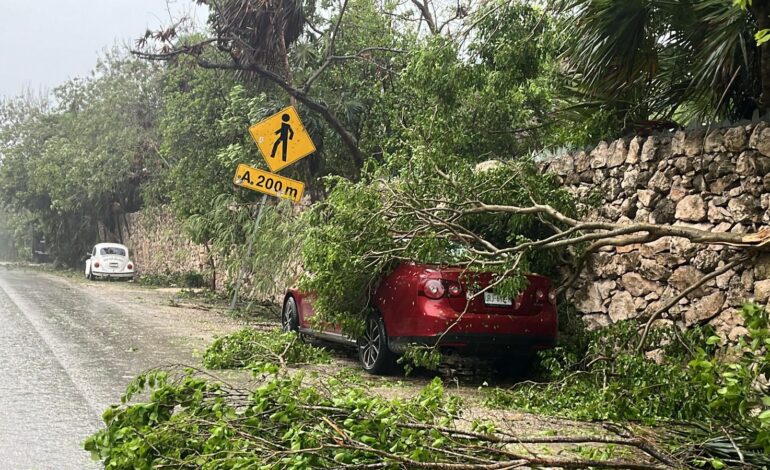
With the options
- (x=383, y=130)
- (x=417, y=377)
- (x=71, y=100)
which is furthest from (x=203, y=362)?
(x=71, y=100)

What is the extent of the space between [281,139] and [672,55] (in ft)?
23.5

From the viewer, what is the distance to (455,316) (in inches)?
313

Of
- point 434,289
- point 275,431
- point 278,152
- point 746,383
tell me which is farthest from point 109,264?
point 746,383

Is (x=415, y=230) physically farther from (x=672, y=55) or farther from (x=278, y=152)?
(x=278, y=152)

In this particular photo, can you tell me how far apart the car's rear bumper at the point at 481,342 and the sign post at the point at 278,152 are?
6155mm

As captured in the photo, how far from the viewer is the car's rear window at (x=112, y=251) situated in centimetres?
3425

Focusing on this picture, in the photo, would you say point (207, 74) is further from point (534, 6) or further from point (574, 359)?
point (574, 359)

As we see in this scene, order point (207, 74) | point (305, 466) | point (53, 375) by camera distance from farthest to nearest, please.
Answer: point (207, 74)
point (53, 375)
point (305, 466)

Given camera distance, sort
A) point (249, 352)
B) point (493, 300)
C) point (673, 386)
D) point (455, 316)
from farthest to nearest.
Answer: point (249, 352) < point (493, 300) < point (455, 316) < point (673, 386)

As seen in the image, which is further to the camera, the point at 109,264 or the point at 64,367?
the point at 109,264

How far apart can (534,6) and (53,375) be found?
802cm

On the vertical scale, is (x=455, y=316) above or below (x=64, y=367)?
above

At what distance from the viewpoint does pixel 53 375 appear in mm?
8234

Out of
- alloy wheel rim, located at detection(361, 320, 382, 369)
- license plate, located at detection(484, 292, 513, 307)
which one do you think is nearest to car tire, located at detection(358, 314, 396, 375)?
alloy wheel rim, located at detection(361, 320, 382, 369)
